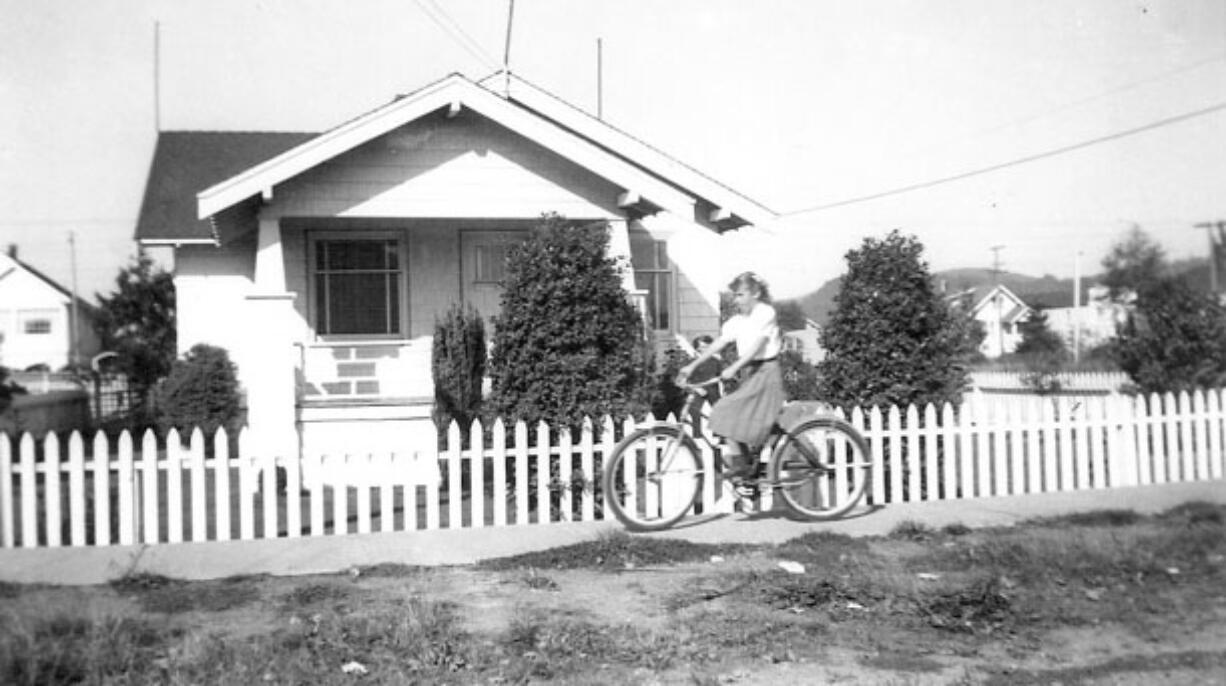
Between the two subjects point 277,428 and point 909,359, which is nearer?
point 909,359

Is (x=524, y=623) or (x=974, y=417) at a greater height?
(x=974, y=417)

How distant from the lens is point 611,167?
41.9 ft

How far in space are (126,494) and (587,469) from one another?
3485mm

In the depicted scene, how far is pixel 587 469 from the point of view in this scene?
27.2 ft

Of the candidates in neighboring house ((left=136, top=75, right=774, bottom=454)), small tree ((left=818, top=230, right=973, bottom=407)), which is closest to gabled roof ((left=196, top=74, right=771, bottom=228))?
neighboring house ((left=136, top=75, right=774, bottom=454))

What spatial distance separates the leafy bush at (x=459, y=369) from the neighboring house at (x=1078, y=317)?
7.77 metres

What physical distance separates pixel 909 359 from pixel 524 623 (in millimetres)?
5396

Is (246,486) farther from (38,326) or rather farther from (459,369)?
(459,369)

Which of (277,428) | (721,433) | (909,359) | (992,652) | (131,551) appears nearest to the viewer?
(992,652)

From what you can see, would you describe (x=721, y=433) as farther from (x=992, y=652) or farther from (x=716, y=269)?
(x=716, y=269)

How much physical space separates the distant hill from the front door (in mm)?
4475

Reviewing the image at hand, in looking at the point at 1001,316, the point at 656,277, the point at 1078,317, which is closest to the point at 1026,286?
the point at 1001,316

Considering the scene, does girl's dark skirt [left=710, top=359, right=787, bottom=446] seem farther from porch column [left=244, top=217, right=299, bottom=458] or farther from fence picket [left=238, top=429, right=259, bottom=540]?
porch column [left=244, top=217, right=299, bottom=458]

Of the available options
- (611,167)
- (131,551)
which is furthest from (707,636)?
(611,167)
